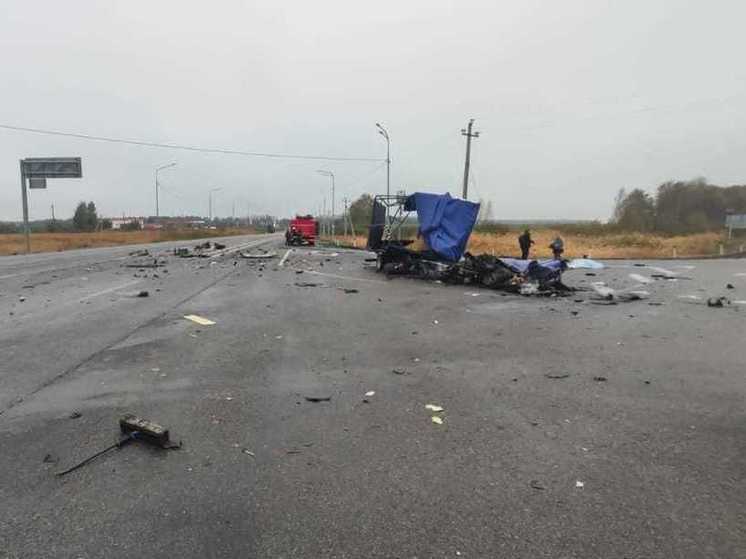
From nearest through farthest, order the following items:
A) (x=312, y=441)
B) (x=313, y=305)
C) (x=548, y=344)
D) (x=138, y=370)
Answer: (x=312, y=441) < (x=138, y=370) < (x=548, y=344) < (x=313, y=305)

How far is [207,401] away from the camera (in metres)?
4.90

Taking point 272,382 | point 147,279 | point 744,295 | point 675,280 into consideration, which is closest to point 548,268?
point 744,295

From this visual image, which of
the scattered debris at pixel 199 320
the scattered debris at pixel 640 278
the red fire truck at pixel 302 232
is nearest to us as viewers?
the scattered debris at pixel 199 320

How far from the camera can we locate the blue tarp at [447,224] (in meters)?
16.9

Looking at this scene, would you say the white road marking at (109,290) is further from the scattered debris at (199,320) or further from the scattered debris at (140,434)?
the scattered debris at (140,434)

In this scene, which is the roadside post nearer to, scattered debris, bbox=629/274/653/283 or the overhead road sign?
the overhead road sign

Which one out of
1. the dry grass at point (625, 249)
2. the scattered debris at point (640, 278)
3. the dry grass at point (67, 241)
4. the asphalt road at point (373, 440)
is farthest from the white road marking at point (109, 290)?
the dry grass at point (67, 241)

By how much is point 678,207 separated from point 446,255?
7612 centimetres

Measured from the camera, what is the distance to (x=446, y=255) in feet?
56.0

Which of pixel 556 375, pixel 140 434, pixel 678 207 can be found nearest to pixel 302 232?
pixel 556 375

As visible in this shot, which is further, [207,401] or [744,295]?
[744,295]

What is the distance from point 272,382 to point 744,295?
555 inches

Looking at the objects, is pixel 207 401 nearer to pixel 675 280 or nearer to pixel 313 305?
pixel 313 305

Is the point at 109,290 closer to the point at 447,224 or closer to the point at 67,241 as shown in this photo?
the point at 447,224
